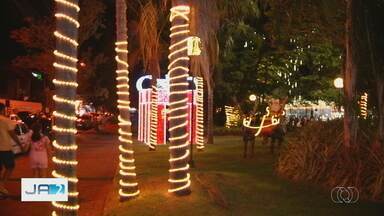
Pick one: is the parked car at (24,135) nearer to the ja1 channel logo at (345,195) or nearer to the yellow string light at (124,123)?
the yellow string light at (124,123)

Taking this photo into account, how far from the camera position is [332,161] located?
1520 centimetres

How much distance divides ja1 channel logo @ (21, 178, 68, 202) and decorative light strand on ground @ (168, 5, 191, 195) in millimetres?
5736

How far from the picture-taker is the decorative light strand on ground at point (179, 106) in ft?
42.2

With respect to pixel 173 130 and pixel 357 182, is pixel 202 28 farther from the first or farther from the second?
pixel 357 182

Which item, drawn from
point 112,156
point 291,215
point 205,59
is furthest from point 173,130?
point 112,156

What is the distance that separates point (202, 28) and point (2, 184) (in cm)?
547

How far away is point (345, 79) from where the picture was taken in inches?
632

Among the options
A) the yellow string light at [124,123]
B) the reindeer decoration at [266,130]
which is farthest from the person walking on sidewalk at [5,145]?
the reindeer decoration at [266,130]

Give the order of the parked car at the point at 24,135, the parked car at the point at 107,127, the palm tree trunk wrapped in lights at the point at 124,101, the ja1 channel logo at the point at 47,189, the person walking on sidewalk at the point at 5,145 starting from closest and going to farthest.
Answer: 1. the ja1 channel logo at the point at 47,189
2. the palm tree trunk wrapped in lights at the point at 124,101
3. the person walking on sidewalk at the point at 5,145
4. the parked car at the point at 24,135
5. the parked car at the point at 107,127

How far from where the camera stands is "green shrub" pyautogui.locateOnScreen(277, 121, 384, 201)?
13.8 metres

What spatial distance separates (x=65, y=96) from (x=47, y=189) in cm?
108

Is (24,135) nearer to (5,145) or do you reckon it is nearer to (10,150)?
(10,150)

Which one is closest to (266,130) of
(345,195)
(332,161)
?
(332,161)

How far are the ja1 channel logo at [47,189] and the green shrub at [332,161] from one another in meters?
7.88
